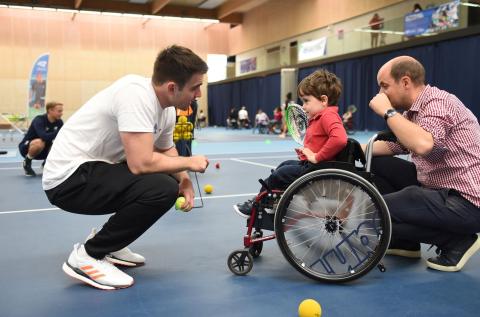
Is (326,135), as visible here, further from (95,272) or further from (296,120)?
(95,272)

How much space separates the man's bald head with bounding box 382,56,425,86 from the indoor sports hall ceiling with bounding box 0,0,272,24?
18.0 m

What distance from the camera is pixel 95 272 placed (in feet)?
6.34

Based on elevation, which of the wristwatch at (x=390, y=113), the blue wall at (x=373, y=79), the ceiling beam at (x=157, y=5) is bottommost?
the wristwatch at (x=390, y=113)

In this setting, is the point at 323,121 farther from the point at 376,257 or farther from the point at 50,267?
the point at 50,267

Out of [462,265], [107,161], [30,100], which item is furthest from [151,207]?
[30,100]

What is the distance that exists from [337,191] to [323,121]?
409mm

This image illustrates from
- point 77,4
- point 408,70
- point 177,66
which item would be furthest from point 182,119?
point 77,4

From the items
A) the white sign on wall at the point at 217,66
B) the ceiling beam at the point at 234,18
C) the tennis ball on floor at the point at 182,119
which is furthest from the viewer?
the white sign on wall at the point at 217,66

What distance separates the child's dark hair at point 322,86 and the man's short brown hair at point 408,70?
0.32m

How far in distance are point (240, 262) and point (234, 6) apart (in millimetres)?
19601

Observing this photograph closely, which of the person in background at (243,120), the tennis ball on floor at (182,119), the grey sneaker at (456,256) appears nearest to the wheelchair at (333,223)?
the grey sneaker at (456,256)

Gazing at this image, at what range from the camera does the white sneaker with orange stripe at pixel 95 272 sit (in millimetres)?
1914

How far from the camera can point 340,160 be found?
2.04 metres

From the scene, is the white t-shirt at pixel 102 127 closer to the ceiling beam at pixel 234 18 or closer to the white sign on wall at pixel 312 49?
the white sign on wall at pixel 312 49
